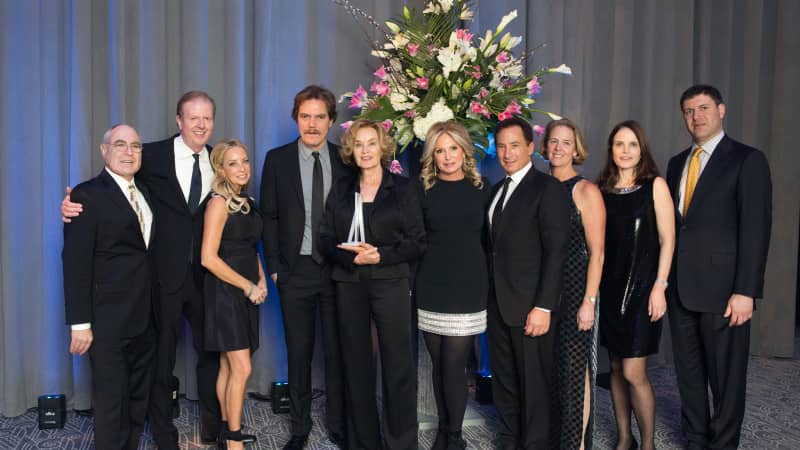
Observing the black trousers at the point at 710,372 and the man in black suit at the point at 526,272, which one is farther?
the black trousers at the point at 710,372

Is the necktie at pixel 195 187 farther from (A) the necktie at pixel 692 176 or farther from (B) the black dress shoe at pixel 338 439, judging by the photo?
(A) the necktie at pixel 692 176

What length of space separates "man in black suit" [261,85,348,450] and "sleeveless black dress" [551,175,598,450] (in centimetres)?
103

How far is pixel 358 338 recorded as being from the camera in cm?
281

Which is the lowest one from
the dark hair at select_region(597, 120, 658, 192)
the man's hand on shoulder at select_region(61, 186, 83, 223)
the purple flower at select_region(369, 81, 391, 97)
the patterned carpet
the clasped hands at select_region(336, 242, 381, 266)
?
the patterned carpet

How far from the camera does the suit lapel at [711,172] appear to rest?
2.83 m

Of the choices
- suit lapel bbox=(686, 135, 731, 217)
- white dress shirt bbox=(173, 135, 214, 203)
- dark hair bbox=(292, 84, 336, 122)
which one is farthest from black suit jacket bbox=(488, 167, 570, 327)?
white dress shirt bbox=(173, 135, 214, 203)

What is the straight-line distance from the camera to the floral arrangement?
9.77ft

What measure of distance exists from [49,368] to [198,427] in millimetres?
962

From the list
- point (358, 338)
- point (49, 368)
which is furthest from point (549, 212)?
point (49, 368)

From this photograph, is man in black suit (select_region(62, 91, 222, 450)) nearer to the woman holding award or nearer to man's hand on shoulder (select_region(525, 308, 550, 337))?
the woman holding award

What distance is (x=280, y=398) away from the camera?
11.8 ft

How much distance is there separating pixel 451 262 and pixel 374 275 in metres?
0.34

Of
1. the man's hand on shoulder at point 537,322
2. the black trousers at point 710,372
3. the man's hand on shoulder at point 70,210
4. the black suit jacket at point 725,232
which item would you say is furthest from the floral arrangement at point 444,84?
the man's hand on shoulder at point 70,210

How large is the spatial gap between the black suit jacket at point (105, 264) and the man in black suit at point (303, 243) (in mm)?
626
